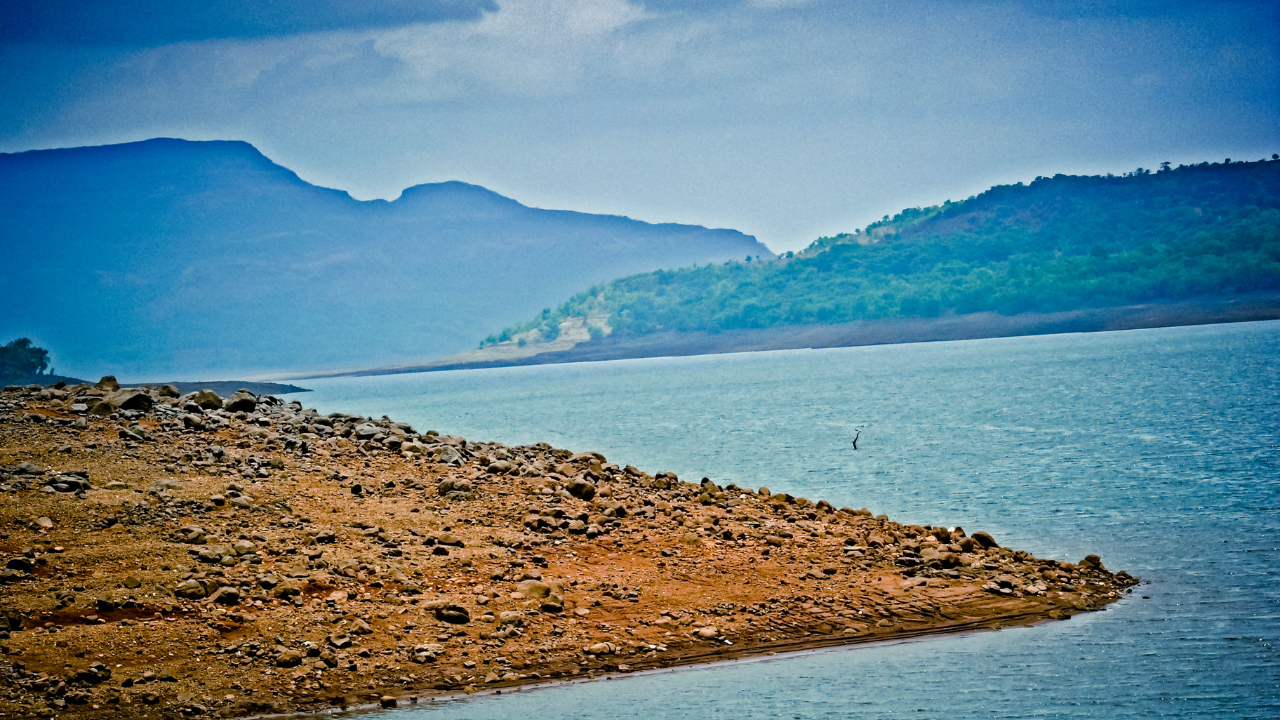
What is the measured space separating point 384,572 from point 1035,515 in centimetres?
1836

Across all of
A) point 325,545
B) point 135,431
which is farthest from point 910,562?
point 135,431

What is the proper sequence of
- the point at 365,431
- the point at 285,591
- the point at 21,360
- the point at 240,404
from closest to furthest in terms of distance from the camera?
the point at 285,591 < the point at 365,431 < the point at 240,404 < the point at 21,360

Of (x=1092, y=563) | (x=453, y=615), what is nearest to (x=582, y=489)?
(x=453, y=615)

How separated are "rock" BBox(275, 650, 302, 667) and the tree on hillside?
476ft

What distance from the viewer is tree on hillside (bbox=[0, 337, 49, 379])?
141875mm

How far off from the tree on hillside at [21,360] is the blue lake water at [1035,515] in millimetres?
85880

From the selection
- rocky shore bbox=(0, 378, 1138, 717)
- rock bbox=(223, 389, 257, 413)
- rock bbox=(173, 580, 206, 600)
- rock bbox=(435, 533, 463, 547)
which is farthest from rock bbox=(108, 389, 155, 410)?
rock bbox=(173, 580, 206, 600)

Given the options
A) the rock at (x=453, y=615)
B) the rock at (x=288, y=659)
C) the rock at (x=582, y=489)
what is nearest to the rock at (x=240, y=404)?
the rock at (x=582, y=489)

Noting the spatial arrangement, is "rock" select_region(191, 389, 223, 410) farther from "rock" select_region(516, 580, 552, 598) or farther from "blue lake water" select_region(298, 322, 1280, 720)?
"blue lake water" select_region(298, 322, 1280, 720)

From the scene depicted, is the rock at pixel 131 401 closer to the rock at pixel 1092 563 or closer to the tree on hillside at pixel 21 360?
the rock at pixel 1092 563

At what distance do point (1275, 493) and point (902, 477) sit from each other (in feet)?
40.1

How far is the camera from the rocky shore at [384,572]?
14664 millimetres

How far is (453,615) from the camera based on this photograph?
16.2m

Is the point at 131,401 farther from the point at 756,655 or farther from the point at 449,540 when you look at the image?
the point at 756,655
